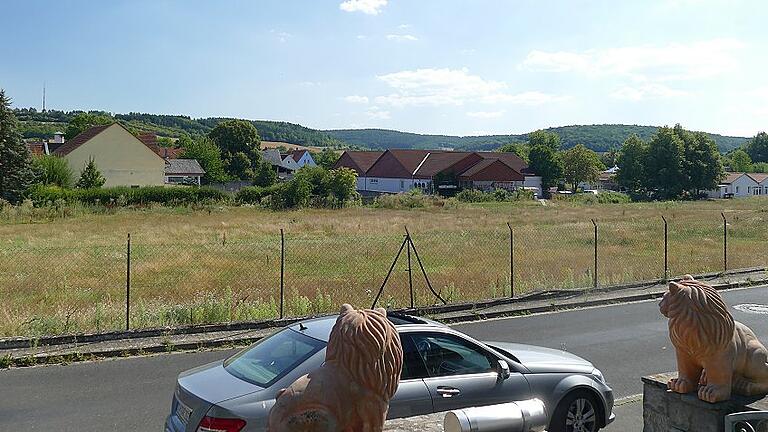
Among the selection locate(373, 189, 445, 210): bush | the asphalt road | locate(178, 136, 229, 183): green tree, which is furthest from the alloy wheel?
locate(178, 136, 229, 183): green tree

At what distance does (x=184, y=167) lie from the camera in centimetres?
7912

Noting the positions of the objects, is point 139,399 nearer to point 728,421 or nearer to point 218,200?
point 728,421

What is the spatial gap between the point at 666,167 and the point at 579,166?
1732 cm

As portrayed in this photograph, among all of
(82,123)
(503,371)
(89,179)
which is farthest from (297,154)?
(503,371)

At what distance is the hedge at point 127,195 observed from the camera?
49.6 meters

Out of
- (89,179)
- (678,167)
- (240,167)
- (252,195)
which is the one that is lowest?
(252,195)

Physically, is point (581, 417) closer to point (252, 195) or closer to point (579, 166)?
point (252, 195)

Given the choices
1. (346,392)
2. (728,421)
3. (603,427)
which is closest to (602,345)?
(603,427)

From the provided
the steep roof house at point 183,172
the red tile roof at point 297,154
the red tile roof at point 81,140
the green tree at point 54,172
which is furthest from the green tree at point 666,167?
the red tile roof at point 297,154

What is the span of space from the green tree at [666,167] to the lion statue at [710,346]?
8786 centimetres

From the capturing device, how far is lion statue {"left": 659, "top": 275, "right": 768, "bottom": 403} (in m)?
4.61

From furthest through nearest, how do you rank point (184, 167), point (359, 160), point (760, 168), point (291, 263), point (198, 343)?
point (760, 168) < point (359, 160) < point (184, 167) < point (291, 263) < point (198, 343)

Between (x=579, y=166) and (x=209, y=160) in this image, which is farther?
(x=579, y=166)

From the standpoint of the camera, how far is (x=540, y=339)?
40.4ft
